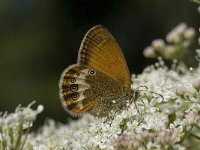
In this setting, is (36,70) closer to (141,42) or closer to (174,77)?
(141,42)

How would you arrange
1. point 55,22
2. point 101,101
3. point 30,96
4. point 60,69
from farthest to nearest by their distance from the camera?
point 55,22 < point 60,69 < point 30,96 < point 101,101

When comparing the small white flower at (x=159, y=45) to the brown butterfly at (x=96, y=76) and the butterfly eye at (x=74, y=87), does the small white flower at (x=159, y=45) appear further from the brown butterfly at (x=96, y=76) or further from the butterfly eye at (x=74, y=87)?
the butterfly eye at (x=74, y=87)

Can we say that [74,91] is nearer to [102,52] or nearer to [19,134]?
[102,52]

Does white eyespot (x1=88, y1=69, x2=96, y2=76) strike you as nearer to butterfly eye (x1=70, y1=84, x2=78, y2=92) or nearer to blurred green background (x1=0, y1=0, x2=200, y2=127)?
butterfly eye (x1=70, y1=84, x2=78, y2=92)

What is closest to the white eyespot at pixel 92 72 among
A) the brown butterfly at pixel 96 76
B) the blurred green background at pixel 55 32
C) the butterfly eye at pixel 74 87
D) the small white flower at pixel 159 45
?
the brown butterfly at pixel 96 76

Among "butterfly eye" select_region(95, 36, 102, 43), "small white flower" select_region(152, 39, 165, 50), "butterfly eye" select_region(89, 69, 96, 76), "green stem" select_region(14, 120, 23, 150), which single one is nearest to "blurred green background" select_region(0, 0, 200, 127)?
"small white flower" select_region(152, 39, 165, 50)

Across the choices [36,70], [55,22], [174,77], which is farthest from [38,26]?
[174,77]

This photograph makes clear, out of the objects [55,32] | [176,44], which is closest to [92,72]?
[176,44]
